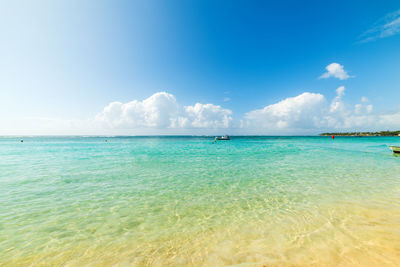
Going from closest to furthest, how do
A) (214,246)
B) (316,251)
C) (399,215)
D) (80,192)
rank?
(316,251), (214,246), (399,215), (80,192)

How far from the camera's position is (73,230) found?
219 inches

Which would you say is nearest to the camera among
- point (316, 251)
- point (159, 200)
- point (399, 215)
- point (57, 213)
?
point (316, 251)

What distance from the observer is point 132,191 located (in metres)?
9.42

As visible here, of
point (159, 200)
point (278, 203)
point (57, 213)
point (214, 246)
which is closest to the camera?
point (214, 246)

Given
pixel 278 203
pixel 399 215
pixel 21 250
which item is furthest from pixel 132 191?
pixel 399 215

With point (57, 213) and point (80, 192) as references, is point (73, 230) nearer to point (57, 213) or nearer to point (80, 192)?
point (57, 213)

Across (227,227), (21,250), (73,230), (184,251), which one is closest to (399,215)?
(227,227)

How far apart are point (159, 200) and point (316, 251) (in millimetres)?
6411

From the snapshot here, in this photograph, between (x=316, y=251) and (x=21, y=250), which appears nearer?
(x=316, y=251)

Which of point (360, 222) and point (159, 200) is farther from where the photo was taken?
point (159, 200)

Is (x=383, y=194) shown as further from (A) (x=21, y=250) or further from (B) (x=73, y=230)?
(A) (x=21, y=250)

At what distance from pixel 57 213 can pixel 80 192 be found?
2696 millimetres

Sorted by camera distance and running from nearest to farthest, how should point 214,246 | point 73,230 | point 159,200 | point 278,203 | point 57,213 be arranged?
point 214,246 → point 73,230 → point 57,213 → point 278,203 → point 159,200

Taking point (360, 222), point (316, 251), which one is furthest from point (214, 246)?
point (360, 222)
